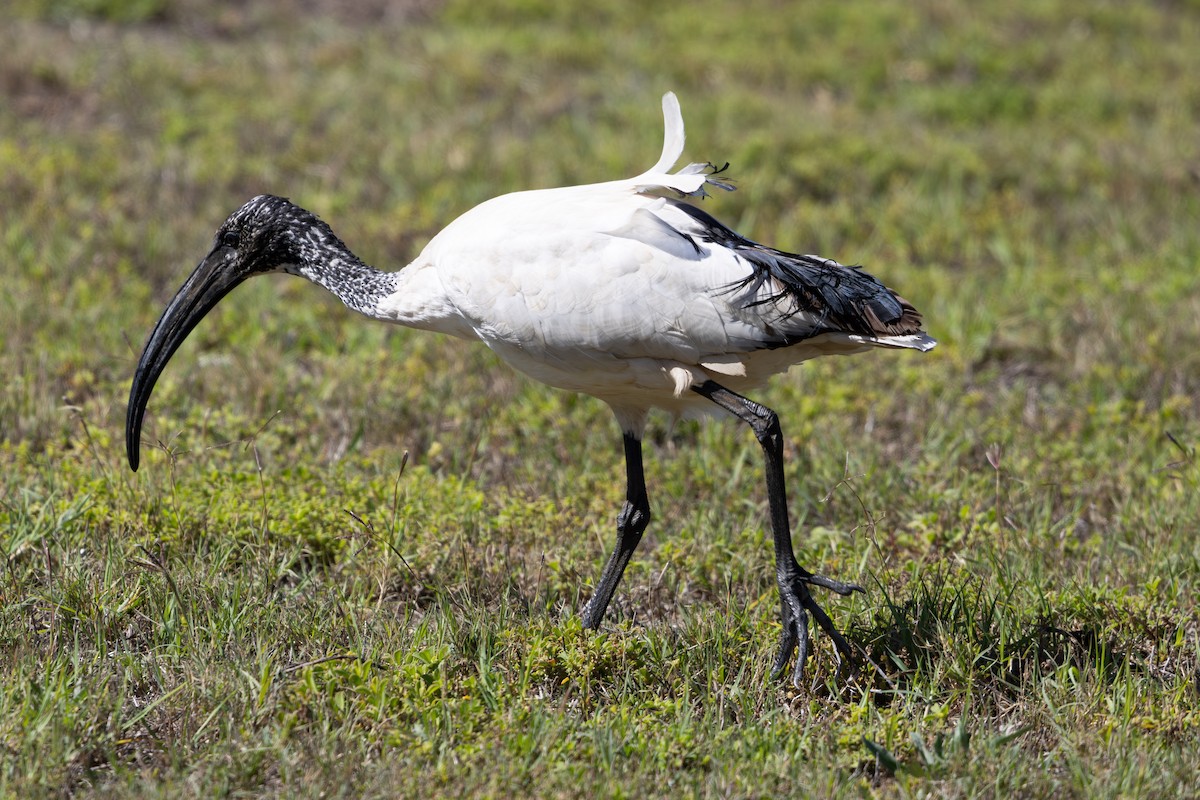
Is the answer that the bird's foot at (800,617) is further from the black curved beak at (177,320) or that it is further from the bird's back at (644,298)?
the black curved beak at (177,320)

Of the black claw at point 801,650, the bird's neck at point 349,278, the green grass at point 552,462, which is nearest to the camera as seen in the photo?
the green grass at point 552,462

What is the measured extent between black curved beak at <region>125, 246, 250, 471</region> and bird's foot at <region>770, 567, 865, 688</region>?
6.29 ft

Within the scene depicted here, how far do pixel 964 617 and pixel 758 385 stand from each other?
2.82 feet

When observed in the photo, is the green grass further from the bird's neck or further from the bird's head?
the bird's neck

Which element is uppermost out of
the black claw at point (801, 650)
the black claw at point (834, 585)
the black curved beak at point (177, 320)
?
the black curved beak at point (177, 320)

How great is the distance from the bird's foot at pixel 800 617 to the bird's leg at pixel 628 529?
0.56 m

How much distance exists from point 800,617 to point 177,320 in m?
2.09

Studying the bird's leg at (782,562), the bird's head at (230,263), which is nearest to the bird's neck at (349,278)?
the bird's head at (230,263)

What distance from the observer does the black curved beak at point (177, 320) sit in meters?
4.23

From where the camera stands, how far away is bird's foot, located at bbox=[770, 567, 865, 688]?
3.70 meters

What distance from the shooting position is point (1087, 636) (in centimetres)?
390

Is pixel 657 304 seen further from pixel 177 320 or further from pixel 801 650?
pixel 177 320

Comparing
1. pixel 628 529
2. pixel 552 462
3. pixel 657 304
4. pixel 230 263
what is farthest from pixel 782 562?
pixel 230 263

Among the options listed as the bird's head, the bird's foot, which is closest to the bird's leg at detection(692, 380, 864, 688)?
the bird's foot
